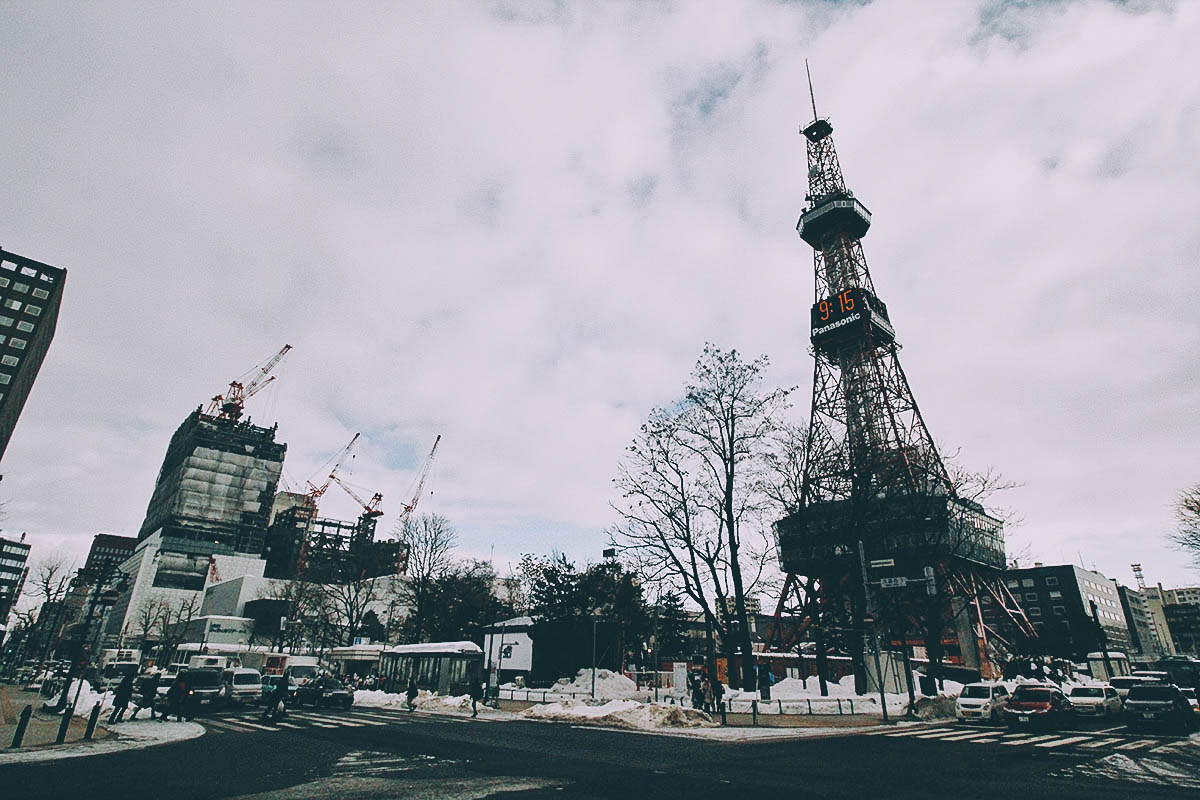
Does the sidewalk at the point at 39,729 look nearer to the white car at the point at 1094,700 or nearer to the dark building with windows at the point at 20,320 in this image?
the white car at the point at 1094,700

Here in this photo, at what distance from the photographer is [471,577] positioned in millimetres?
61875

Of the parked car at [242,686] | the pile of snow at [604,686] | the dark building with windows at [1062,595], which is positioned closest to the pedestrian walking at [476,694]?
the pile of snow at [604,686]

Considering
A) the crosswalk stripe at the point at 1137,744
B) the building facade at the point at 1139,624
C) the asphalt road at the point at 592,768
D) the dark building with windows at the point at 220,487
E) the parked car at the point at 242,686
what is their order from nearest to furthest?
the asphalt road at the point at 592,768
the crosswalk stripe at the point at 1137,744
the parked car at the point at 242,686
the dark building with windows at the point at 220,487
the building facade at the point at 1139,624

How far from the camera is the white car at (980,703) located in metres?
24.7

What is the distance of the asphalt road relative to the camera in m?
9.57

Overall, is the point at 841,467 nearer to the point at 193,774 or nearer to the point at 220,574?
the point at 193,774

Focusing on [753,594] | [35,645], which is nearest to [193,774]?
[753,594]

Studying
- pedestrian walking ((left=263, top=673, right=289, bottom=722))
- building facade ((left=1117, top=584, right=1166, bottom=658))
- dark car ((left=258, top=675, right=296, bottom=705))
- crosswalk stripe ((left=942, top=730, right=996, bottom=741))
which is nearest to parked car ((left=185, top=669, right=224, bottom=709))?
dark car ((left=258, top=675, right=296, bottom=705))

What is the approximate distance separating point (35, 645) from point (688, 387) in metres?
138

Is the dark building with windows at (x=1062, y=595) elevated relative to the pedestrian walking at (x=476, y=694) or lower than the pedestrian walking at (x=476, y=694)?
elevated

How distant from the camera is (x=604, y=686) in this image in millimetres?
37188

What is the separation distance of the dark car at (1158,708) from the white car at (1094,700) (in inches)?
261

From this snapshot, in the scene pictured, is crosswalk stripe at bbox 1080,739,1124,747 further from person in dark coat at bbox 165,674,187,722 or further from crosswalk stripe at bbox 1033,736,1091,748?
person in dark coat at bbox 165,674,187,722

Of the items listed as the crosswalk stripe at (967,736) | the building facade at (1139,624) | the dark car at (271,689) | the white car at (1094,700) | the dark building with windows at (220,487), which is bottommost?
the dark car at (271,689)
